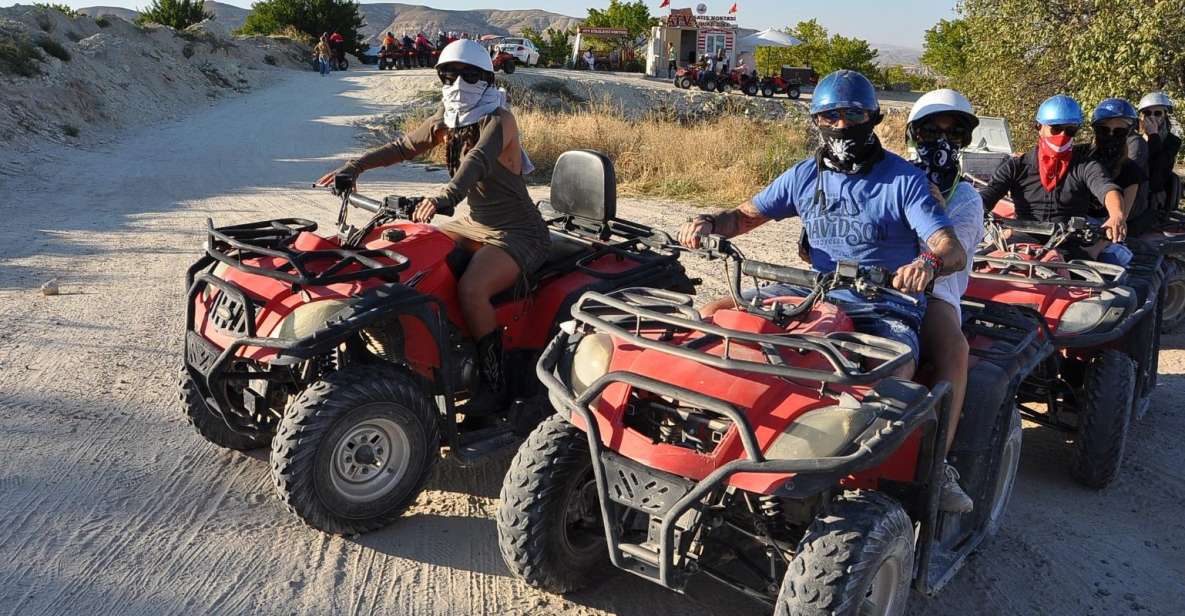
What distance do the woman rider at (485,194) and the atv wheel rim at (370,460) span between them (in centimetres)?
84

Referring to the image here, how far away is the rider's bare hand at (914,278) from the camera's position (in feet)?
11.6

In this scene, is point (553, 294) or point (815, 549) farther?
point (553, 294)

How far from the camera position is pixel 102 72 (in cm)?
2419

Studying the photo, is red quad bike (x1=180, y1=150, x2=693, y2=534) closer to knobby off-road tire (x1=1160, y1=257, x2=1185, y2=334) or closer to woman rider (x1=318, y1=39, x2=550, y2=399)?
woman rider (x1=318, y1=39, x2=550, y2=399)

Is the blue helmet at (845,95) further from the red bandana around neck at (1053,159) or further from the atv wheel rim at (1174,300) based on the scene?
the atv wheel rim at (1174,300)

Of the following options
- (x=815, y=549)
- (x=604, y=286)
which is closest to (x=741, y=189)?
(x=604, y=286)

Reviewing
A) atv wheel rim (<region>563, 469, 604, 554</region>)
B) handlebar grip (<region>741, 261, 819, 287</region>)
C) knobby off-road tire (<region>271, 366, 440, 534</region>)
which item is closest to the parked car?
knobby off-road tire (<region>271, 366, 440, 534</region>)

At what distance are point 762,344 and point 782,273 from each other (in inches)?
19.4

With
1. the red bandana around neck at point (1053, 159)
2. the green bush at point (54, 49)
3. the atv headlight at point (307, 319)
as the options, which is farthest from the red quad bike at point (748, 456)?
the green bush at point (54, 49)

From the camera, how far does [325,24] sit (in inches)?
2115

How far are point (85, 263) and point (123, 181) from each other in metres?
5.87

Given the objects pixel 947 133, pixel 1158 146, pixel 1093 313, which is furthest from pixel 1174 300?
pixel 947 133

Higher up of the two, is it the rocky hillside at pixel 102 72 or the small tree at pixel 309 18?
the small tree at pixel 309 18

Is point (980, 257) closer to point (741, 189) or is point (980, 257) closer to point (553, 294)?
point (553, 294)
